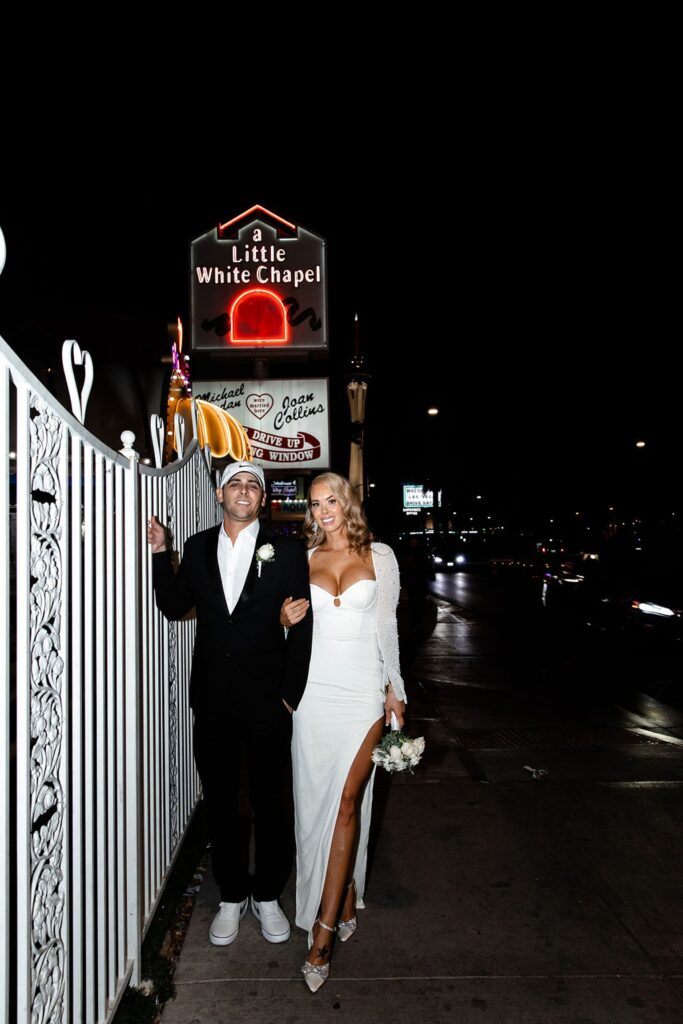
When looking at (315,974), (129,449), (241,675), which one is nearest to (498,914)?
(315,974)

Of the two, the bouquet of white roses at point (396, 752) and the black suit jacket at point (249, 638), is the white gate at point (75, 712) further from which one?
the bouquet of white roses at point (396, 752)

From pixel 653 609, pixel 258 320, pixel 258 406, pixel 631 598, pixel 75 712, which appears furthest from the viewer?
pixel 631 598

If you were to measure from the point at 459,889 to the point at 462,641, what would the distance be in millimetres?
9636

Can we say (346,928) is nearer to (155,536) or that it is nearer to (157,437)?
(155,536)

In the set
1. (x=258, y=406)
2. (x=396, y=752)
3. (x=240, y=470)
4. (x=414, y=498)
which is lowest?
(x=396, y=752)

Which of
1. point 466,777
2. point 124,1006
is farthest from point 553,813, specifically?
point 124,1006

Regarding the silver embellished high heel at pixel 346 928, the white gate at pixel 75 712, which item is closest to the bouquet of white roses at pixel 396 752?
the silver embellished high heel at pixel 346 928

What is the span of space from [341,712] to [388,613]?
0.51 metres

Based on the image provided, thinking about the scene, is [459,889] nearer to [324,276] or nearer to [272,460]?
[272,460]

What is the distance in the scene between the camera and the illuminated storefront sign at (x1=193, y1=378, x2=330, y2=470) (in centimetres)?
910

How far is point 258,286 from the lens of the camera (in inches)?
374

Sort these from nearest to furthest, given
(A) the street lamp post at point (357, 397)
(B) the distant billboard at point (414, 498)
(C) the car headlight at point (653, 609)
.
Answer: (C) the car headlight at point (653, 609) → (A) the street lamp post at point (357, 397) → (B) the distant billboard at point (414, 498)

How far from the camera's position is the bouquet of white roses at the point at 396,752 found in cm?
314

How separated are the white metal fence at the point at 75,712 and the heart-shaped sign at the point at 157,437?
11 cm
